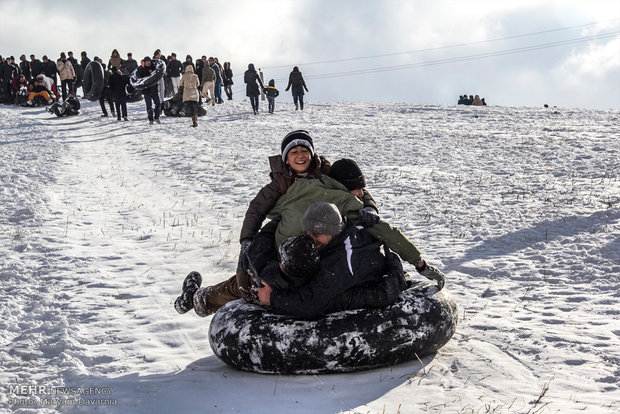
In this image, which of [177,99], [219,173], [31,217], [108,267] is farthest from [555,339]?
[177,99]

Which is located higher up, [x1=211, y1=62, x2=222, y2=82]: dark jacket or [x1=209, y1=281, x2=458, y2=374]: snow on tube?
[x1=211, y1=62, x2=222, y2=82]: dark jacket

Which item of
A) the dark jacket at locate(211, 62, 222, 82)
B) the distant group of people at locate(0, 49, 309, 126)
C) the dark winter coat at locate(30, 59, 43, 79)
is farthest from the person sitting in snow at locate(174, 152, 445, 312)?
the dark winter coat at locate(30, 59, 43, 79)

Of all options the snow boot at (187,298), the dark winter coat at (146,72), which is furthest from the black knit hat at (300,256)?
the dark winter coat at (146,72)

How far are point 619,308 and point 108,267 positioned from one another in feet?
16.7

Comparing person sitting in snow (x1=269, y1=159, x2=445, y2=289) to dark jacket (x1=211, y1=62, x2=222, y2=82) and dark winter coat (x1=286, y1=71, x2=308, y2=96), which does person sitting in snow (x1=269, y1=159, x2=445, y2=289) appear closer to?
dark winter coat (x1=286, y1=71, x2=308, y2=96)

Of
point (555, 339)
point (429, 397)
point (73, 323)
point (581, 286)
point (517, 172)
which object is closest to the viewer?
point (429, 397)

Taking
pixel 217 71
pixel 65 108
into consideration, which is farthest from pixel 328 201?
pixel 217 71

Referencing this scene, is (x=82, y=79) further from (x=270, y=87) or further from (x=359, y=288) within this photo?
(x=359, y=288)

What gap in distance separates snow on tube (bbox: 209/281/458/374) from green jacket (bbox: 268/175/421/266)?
38cm

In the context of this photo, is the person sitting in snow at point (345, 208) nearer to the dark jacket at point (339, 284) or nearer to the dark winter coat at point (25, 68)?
the dark jacket at point (339, 284)

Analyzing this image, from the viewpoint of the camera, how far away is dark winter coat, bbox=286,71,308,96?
79.3ft

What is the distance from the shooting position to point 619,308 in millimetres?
5133

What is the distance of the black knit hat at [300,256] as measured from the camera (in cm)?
379

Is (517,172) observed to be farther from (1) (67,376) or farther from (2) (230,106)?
(2) (230,106)
